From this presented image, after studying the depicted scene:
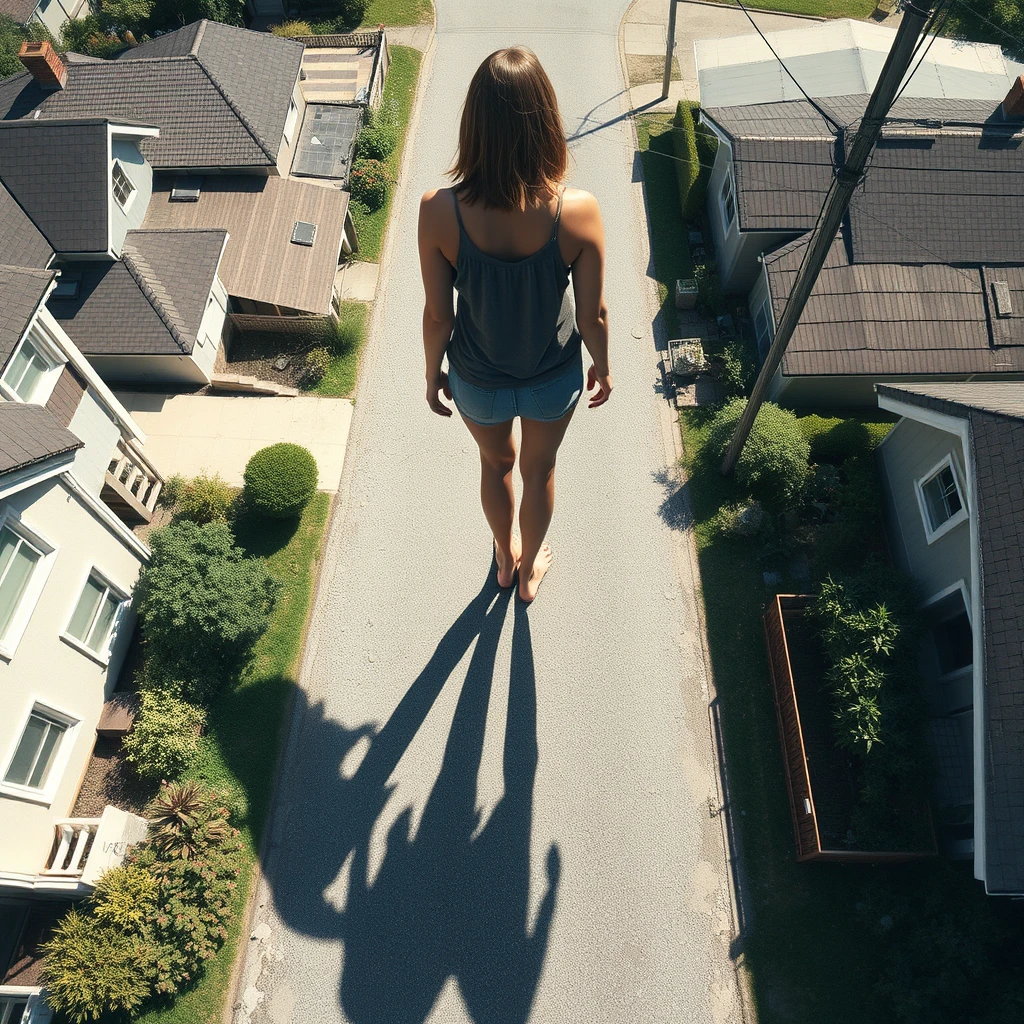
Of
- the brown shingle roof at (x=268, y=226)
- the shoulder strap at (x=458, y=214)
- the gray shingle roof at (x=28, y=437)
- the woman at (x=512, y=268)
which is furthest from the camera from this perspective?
the brown shingle roof at (x=268, y=226)

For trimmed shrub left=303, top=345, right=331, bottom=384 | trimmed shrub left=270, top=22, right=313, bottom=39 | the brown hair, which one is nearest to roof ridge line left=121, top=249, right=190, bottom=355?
trimmed shrub left=303, top=345, right=331, bottom=384

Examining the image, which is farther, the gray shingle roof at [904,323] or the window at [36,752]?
the gray shingle roof at [904,323]

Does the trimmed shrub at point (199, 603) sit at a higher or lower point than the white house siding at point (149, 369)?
lower

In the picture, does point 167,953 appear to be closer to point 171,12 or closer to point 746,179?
point 746,179

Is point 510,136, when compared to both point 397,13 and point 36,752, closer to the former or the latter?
point 36,752

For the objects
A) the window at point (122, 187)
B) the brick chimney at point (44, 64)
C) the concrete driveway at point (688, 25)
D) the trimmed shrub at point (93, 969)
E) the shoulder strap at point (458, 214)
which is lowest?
the trimmed shrub at point (93, 969)

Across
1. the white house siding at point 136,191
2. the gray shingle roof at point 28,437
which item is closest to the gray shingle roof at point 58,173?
the white house siding at point 136,191

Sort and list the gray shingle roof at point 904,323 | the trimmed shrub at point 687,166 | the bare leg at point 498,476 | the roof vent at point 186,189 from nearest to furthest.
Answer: the bare leg at point 498,476, the gray shingle roof at point 904,323, the roof vent at point 186,189, the trimmed shrub at point 687,166

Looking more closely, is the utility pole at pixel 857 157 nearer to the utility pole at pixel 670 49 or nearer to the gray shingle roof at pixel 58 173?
Result: the gray shingle roof at pixel 58 173

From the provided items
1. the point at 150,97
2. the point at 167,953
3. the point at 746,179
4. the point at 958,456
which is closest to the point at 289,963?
the point at 167,953
